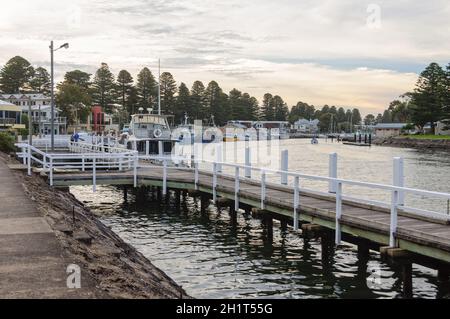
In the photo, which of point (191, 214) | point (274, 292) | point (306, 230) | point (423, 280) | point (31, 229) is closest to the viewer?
point (31, 229)

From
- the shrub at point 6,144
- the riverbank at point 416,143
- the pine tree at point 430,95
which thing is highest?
the pine tree at point 430,95

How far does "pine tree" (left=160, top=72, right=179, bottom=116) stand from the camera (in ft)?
469

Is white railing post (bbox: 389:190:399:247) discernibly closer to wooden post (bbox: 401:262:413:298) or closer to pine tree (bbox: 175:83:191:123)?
wooden post (bbox: 401:262:413:298)

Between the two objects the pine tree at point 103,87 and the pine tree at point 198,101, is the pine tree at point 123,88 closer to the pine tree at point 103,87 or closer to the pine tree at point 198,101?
the pine tree at point 103,87

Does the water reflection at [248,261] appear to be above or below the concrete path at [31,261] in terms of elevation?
below

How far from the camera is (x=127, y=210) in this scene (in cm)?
2467

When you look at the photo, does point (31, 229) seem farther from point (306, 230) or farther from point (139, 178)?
point (139, 178)

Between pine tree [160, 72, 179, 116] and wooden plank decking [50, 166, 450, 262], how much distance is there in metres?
119

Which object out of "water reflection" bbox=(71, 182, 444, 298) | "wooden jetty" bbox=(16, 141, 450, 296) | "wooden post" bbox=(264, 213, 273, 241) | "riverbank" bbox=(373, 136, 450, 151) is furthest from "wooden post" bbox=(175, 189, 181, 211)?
"riverbank" bbox=(373, 136, 450, 151)

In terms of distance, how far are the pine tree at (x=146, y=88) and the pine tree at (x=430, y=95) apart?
68.1 meters

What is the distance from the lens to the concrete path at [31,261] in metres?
6.91

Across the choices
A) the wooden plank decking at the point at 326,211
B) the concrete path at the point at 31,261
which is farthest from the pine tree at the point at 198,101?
the concrete path at the point at 31,261
